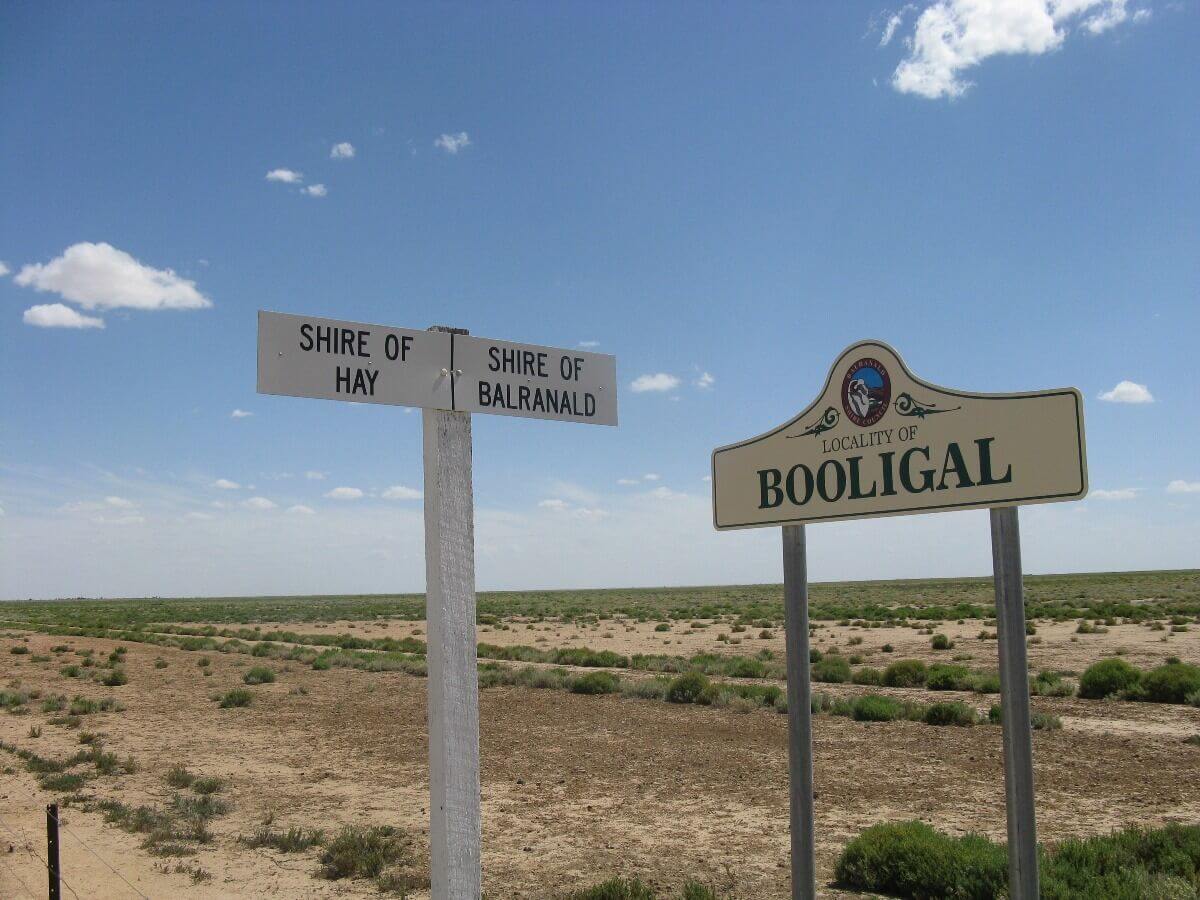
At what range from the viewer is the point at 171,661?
110 ft

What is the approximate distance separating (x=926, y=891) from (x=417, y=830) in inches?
231

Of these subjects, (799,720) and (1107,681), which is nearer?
(799,720)

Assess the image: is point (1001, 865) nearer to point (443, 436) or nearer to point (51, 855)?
point (443, 436)

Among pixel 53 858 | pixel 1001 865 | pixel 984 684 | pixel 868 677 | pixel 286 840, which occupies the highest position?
pixel 53 858

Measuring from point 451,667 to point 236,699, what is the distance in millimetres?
21261

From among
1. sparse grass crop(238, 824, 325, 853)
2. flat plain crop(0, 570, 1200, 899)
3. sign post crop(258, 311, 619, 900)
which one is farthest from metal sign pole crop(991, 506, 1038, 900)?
sparse grass crop(238, 824, 325, 853)

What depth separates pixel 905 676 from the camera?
23.8 metres

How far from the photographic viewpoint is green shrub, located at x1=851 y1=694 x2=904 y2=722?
1795 cm

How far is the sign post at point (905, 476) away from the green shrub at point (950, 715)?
561 inches

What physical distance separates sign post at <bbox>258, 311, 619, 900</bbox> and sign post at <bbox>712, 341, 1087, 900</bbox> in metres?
1.43

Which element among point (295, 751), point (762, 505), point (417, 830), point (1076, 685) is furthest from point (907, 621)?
point (762, 505)

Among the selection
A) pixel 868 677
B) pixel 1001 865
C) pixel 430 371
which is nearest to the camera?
pixel 430 371

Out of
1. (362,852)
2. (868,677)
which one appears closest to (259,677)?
(868,677)

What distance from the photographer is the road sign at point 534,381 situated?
3.85 m
